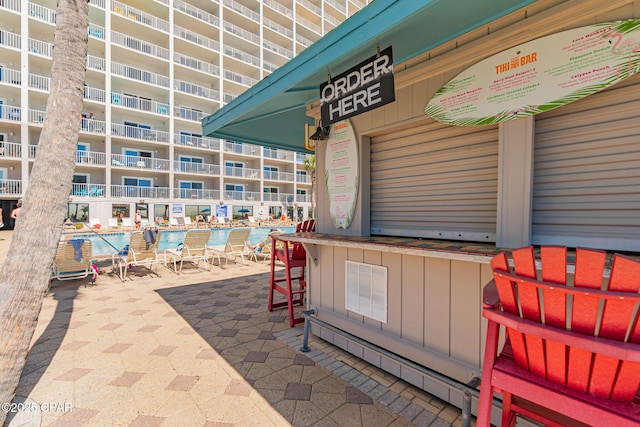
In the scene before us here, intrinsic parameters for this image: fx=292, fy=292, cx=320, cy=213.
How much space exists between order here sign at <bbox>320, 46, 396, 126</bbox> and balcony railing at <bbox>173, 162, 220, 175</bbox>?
81.8 ft

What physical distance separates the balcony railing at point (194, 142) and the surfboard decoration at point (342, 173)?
953 inches

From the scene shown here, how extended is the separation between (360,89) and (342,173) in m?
1.19

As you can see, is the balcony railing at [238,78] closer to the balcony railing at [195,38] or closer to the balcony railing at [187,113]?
the balcony railing at [195,38]

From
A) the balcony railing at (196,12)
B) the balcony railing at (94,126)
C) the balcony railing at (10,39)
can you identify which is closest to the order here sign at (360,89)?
the balcony railing at (94,126)

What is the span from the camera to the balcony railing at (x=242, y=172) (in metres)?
27.5

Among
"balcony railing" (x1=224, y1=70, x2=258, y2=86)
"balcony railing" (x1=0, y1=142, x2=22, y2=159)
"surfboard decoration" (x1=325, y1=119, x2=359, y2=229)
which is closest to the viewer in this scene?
"surfboard decoration" (x1=325, y1=119, x2=359, y2=229)

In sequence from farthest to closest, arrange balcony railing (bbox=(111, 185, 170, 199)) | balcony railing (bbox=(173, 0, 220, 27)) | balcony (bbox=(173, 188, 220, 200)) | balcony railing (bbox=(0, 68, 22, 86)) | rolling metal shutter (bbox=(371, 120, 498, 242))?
balcony (bbox=(173, 188, 220, 200)) < balcony railing (bbox=(173, 0, 220, 27)) < balcony railing (bbox=(111, 185, 170, 199)) < balcony railing (bbox=(0, 68, 22, 86)) < rolling metal shutter (bbox=(371, 120, 498, 242))

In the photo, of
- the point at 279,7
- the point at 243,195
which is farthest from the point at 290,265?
the point at 279,7

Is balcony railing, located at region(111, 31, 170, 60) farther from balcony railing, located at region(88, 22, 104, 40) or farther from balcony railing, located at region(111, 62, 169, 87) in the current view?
balcony railing, located at region(111, 62, 169, 87)

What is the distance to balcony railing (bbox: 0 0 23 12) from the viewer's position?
18.2 m

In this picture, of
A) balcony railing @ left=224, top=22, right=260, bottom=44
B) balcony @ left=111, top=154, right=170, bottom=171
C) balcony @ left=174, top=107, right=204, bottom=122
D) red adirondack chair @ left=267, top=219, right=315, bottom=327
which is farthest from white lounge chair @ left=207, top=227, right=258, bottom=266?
balcony railing @ left=224, top=22, right=260, bottom=44

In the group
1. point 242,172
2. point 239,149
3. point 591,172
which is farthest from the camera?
point 242,172

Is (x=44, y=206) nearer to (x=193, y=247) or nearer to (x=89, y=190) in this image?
(x=193, y=247)

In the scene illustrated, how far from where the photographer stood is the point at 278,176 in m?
31.8
